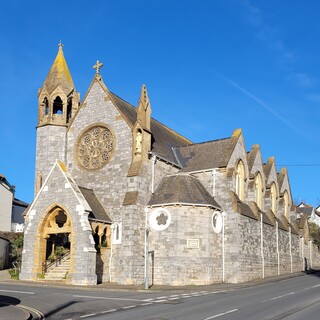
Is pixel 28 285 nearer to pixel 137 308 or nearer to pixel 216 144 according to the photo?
pixel 137 308

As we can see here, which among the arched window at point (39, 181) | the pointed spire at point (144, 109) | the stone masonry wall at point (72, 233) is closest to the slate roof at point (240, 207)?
the pointed spire at point (144, 109)

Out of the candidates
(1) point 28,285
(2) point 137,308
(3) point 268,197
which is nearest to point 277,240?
(3) point 268,197

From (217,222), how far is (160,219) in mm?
4093

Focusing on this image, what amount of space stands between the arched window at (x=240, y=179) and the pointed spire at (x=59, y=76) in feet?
47.8

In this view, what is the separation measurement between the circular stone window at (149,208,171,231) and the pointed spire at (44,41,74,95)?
12623 millimetres

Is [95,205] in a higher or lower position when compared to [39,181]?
lower

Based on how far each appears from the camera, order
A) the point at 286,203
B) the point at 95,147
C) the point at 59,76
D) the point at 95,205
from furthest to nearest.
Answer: the point at 286,203, the point at 59,76, the point at 95,147, the point at 95,205

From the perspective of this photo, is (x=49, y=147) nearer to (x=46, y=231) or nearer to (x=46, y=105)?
(x=46, y=105)

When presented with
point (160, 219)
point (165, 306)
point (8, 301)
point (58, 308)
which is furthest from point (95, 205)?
point (58, 308)

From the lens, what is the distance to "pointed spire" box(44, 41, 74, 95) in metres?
36.7

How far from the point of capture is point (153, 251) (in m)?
30.5

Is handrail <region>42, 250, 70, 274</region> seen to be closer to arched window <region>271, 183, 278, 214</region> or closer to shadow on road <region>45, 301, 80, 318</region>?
shadow on road <region>45, 301, 80, 318</region>

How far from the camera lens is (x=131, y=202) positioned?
30.2 meters

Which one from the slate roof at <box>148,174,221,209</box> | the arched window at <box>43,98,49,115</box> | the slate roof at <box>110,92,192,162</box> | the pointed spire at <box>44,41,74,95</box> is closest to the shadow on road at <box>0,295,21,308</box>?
the slate roof at <box>148,174,221,209</box>
